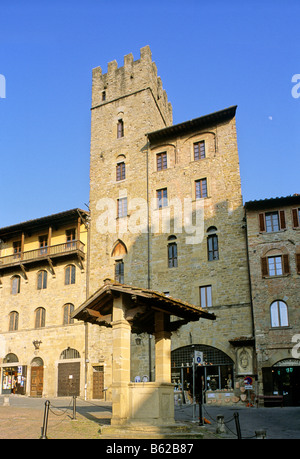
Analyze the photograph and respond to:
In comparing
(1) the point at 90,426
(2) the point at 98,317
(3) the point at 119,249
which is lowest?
(1) the point at 90,426

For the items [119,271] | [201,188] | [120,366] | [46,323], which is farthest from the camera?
[46,323]

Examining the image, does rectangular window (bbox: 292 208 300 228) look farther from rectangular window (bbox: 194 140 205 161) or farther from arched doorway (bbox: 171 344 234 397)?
arched doorway (bbox: 171 344 234 397)

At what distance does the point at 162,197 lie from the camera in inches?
1246

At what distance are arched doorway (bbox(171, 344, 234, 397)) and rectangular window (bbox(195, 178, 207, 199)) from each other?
987cm

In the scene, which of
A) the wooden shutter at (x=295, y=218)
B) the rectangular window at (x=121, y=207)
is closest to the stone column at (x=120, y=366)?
the wooden shutter at (x=295, y=218)

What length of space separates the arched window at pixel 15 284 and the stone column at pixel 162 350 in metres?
24.3

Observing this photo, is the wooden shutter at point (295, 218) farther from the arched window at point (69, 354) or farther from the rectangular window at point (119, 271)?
the arched window at point (69, 354)

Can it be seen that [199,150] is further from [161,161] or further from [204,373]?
[204,373]

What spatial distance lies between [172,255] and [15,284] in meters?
14.1

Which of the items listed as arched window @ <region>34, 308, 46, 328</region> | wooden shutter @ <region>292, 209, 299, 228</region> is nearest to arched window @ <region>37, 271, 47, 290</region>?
arched window @ <region>34, 308, 46, 328</region>

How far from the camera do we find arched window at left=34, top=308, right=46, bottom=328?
110ft

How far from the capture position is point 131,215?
105 ft

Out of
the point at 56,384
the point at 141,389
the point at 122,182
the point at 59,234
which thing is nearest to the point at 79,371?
the point at 56,384

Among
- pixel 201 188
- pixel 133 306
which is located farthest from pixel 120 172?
pixel 133 306
